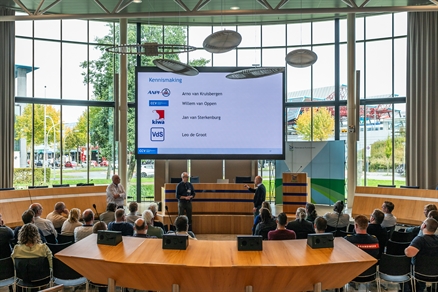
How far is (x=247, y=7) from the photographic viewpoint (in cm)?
1196

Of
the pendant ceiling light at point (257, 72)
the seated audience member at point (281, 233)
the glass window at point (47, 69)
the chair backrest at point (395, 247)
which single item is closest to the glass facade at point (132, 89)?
the glass window at point (47, 69)

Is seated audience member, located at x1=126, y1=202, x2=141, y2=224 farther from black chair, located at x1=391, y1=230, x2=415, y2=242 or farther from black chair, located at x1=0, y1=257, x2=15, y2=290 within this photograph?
black chair, located at x1=391, y1=230, x2=415, y2=242

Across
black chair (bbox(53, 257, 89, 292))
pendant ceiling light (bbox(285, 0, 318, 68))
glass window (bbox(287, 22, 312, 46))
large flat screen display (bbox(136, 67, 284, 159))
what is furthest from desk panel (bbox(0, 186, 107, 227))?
glass window (bbox(287, 22, 312, 46))

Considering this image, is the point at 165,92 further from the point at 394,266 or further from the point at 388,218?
the point at 394,266

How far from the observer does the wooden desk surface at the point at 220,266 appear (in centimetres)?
310

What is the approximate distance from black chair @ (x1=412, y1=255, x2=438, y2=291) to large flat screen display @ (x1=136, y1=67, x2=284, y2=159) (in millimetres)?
5872

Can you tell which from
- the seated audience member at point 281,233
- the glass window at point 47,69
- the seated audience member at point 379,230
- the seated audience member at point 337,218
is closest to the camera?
the seated audience member at point 281,233

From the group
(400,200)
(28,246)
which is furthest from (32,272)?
(400,200)

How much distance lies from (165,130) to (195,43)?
5.25 meters

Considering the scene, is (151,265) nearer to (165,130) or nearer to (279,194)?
(165,130)

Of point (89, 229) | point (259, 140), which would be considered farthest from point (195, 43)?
point (89, 229)

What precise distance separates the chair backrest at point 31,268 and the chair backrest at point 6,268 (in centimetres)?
15

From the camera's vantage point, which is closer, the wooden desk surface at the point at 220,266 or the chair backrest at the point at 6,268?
the wooden desk surface at the point at 220,266

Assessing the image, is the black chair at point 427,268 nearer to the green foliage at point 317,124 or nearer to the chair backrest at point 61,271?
the chair backrest at point 61,271
